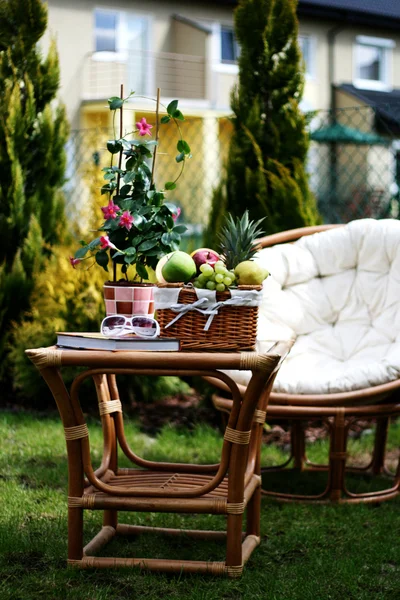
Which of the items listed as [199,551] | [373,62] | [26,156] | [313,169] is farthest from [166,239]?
[373,62]

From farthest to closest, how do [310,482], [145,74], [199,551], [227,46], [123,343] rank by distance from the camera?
[227,46], [145,74], [310,482], [199,551], [123,343]

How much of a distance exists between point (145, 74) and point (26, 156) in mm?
11238

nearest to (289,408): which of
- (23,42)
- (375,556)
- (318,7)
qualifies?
(375,556)

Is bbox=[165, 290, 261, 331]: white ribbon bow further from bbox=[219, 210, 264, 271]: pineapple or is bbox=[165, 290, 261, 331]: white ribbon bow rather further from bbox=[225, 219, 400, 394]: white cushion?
bbox=[225, 219, 400, 394]: white cushion

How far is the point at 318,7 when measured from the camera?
1817 cm

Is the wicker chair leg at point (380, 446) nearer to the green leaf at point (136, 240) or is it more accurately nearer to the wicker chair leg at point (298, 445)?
the wicker chair leg at point (298, 445)

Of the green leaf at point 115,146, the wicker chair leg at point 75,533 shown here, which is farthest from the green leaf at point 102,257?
the wicker chair leg at point 75,533

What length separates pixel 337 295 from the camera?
439 cm

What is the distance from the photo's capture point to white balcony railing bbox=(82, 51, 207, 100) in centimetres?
1595

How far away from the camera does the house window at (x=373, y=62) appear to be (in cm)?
1953

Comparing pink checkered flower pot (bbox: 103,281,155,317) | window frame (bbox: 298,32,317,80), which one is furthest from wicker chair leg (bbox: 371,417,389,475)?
window frame (bbox: 298,32,317,80)

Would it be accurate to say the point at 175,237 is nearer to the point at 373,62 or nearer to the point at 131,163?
the point at 131,163

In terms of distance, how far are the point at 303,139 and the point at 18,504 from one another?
2.89 m

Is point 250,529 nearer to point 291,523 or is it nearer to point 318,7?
point 291,523
